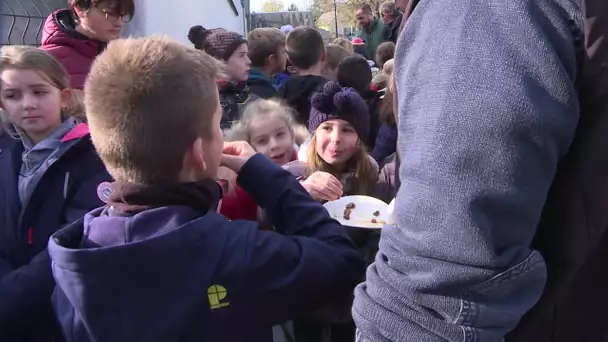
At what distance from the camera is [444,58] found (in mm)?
879

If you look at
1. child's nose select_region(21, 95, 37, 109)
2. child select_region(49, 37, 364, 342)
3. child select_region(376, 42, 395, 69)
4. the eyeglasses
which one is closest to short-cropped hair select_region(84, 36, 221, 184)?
child select_region(49, 37, 364, 342)

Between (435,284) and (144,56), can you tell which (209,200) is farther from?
(435,284)

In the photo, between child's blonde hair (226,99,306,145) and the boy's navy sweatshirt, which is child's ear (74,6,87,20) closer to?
child's blonde hair (226,99,306,145)

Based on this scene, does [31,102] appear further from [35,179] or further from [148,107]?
[148,107]

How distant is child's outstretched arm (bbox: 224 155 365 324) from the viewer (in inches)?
56.3

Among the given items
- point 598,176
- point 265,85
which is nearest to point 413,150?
point 598,176

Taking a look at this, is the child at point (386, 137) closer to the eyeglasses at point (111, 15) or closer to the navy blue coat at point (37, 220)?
the eyeglasses at point (111, 15)

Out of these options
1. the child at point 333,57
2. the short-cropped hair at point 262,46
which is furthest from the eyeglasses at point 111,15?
the child at point 333,57

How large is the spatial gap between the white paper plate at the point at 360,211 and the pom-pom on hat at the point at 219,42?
2.25 m

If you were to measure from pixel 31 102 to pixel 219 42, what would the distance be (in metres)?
2.16

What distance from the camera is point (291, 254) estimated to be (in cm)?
Answer: 148

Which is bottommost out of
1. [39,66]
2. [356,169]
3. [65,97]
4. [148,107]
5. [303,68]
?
[303,68]

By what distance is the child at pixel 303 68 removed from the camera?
4484 mm

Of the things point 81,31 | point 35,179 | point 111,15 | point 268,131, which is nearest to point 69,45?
point 81,31
